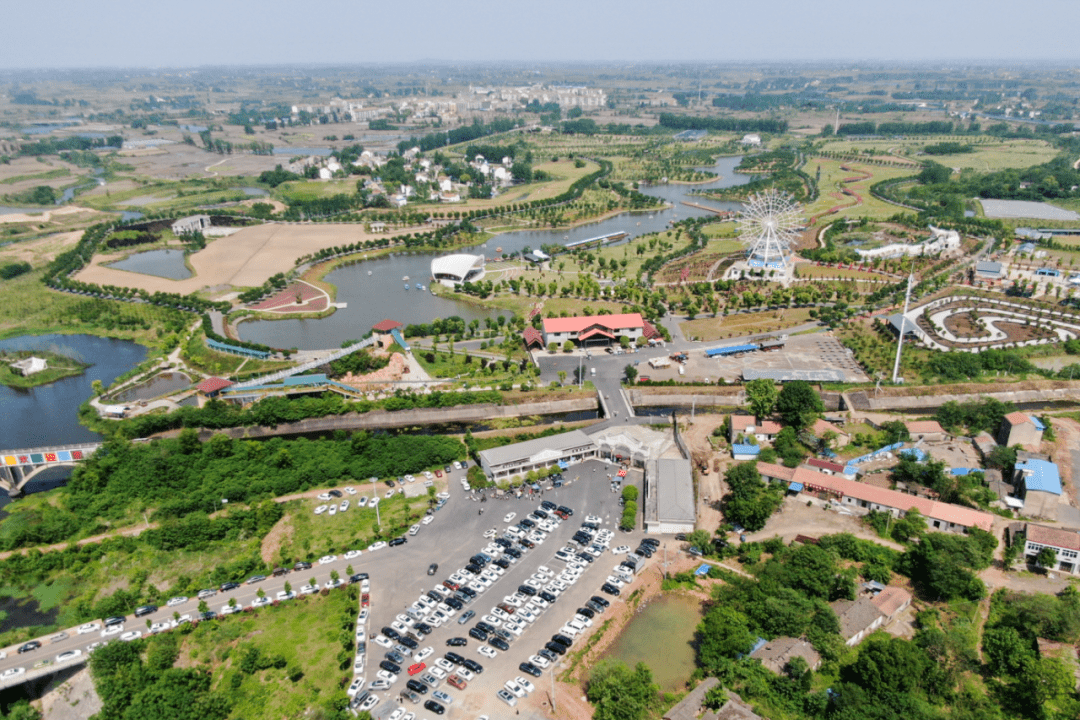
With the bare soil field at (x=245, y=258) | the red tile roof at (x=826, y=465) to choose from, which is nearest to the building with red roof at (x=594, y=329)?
the red tile roof at (x=826, y=465)

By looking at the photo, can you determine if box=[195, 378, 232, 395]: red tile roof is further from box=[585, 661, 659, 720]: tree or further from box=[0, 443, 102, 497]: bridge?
box=[585, 661, 659, 720]: tree

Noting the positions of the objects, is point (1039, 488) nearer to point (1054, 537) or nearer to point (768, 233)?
point (1054, 537)

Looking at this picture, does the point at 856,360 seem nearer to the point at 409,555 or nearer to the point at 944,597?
the point at 944,597

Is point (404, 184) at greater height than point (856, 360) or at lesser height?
greater

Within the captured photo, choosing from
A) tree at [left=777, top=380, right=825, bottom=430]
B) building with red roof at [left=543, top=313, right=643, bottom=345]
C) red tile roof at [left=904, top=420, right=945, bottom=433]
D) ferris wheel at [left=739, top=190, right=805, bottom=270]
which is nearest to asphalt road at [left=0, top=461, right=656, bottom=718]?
tree at [left=777, top=380, right=825, bottom=430]

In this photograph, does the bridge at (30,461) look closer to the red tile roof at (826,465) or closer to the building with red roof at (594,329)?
the building with red roof at (594,329)

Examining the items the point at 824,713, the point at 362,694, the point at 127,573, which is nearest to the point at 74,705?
the point at 127,573

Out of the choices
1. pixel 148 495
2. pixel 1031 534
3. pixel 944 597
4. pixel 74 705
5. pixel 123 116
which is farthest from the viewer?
pixel 123 116

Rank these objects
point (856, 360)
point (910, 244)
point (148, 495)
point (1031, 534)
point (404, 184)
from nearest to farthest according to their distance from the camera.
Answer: point (1031, 534) < point (148, 495) < point (856, 360) < point (910, 244) < point (404, 184)
